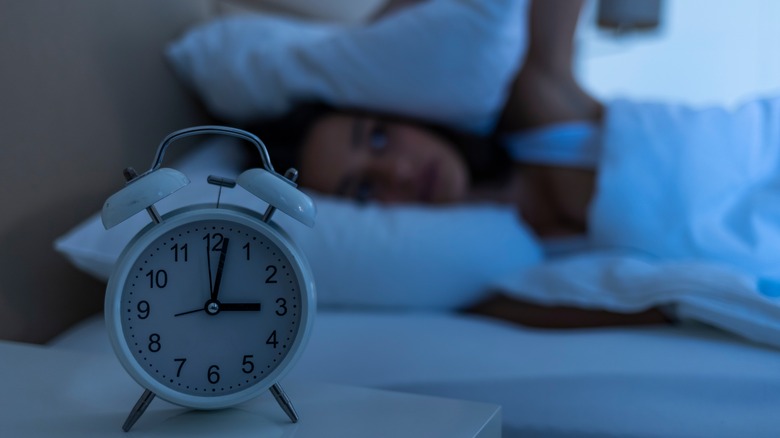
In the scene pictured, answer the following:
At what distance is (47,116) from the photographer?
97cm

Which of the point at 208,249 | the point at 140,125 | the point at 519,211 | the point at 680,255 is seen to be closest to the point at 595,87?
Answer: the point at 519,211

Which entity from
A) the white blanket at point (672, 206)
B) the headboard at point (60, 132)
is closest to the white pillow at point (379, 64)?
the headboard at point (60, 132)

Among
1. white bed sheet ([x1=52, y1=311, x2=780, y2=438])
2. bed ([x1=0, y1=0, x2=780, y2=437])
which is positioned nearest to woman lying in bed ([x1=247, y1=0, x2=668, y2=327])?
bed ([x1=0, y1=0, x2=780, y2=437])

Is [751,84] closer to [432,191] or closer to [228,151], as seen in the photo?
[432,191]

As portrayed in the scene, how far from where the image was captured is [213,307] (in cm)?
58

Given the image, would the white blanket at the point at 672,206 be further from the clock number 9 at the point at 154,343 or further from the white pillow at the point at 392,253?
the clock number 9 at the point at 154,343

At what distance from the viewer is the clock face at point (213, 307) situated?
1.87 feet

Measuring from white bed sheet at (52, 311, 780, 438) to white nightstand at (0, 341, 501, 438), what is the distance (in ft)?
0.68

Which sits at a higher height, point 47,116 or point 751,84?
point 47,116

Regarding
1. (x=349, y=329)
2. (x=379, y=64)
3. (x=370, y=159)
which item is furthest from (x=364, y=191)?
(x=349, y=329)

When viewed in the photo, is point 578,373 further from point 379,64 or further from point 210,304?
point 379,64

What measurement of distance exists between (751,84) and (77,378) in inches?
111

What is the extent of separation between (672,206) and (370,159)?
0.53 metres

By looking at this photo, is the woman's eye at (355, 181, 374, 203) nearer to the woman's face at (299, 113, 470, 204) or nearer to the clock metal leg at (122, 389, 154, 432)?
the woman's face at (299, 113, 470, 204)
